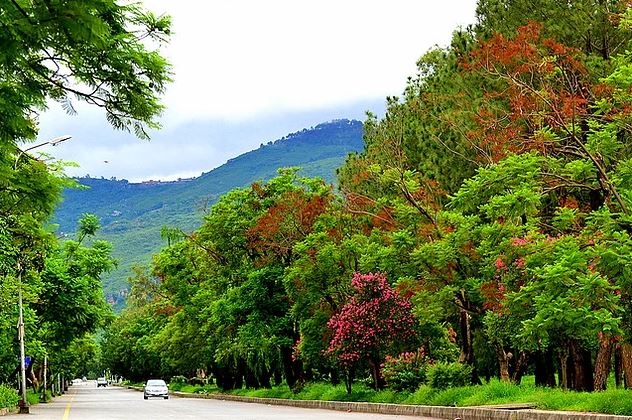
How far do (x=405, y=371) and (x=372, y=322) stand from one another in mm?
2157

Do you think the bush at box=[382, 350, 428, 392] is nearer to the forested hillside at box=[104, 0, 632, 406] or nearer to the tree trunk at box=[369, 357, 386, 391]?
the forested hillside at box=[104, 0, 632, 406]

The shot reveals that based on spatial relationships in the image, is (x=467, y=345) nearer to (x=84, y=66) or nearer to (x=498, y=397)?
(x=498, y=397)

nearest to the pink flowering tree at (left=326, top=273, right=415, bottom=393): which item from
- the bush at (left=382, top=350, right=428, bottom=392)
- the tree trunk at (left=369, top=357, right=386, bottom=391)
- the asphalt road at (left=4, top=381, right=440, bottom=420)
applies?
the bush at (left=382, top=350, right=428, bottom=392)

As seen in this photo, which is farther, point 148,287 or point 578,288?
point 148,287

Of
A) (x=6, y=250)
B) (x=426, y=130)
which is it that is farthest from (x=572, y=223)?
(x=6, y=250)

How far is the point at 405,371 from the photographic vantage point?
1319 inches

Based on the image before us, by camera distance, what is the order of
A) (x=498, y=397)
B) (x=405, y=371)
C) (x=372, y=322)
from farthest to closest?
(x=372, y=322) → (x=405, y=371) → (x=498, y=397)

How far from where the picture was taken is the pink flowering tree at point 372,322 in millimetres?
34312

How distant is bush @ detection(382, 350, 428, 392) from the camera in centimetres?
3316

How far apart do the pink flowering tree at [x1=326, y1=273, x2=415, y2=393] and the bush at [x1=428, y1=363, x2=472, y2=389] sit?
12.0 feet

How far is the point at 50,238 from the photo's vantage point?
83.3 ft

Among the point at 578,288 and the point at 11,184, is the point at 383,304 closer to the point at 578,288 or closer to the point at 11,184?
the point at 578,288

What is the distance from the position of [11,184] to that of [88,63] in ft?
15.5

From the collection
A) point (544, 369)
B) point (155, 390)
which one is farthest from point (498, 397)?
point (155, 390)
